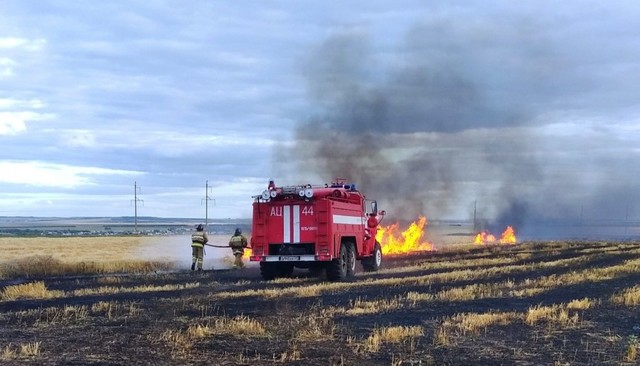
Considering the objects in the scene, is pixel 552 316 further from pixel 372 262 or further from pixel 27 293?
pixel 372 262

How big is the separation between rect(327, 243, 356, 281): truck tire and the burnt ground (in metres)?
1.26

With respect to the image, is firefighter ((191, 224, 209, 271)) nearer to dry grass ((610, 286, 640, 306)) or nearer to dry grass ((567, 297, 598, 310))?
dry grass ((567, 297, 598, 310))

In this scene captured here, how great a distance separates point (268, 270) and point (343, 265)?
8.03ft

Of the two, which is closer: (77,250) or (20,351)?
(20,351)

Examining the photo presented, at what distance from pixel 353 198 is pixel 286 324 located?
1247 centimetres

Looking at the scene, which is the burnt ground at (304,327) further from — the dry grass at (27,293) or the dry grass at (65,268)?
the dry grass at (65,268)

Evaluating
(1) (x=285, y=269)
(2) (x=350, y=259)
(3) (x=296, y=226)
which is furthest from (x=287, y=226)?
(2) (x=350, y=259)

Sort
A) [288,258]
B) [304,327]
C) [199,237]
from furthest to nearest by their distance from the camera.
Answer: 1. [199,237]
2. [288,258]
3. [304,327]

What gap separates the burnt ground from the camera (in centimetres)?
1013

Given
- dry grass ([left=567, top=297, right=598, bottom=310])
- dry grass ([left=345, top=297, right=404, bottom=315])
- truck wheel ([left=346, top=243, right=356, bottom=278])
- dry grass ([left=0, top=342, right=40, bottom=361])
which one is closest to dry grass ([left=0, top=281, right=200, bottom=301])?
truck wheel ([left=346, top=243, right=356, bottom=278])

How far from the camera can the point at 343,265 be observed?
23391 mm

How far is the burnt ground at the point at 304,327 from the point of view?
10.1m

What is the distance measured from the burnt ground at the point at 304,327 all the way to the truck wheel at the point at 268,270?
169 centimetres

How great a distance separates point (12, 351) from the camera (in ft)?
34.1
